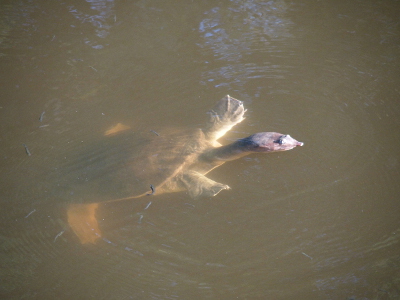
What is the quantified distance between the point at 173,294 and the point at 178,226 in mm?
586

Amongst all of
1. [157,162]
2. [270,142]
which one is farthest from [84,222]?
[270,142]

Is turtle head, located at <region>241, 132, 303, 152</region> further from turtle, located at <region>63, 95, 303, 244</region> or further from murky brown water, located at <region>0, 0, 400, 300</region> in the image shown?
murky brown water, located at <region>0, 0, 400, 300</region>

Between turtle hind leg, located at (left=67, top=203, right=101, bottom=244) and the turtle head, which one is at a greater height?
the turtle head

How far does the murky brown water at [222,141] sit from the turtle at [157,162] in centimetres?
11

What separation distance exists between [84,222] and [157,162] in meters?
0.92

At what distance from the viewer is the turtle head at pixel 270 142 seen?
326 cm

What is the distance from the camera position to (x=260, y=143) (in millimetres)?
3271

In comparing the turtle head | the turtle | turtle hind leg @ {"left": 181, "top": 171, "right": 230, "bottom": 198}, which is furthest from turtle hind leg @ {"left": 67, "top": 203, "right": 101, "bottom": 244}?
the turtle head

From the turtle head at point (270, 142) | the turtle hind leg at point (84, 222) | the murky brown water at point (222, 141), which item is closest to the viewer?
the murky brown water at point (222, 141)

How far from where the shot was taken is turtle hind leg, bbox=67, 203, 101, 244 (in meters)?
3.14

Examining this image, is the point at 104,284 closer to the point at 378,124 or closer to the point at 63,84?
the point at 63,84

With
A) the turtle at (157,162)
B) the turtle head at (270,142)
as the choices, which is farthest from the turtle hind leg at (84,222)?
the turtle head at (270,142)

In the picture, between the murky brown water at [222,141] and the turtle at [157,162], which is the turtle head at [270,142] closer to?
the turtle at [157,162]

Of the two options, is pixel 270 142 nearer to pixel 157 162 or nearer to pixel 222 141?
pixel 222 141
